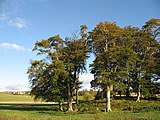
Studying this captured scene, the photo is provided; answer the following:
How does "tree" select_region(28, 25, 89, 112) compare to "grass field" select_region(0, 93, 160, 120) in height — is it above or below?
above

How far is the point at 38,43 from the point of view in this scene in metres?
48.1

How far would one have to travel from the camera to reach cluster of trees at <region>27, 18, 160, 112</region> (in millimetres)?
43125

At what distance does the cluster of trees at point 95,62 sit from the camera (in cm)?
4312

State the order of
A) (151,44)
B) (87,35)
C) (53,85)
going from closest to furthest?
(53,85) < (87,35) < (151,44)

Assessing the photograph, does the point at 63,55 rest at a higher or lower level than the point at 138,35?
lower

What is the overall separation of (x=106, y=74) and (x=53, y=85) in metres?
9.86

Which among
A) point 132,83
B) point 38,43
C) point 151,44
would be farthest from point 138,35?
point 38,43

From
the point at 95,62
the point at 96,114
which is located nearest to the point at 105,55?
the point at 95,62

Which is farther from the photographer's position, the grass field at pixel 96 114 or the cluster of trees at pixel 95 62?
the cluster of trees at pixel 95 62

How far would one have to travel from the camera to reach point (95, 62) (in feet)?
144

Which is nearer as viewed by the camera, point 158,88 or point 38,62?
point 38,62

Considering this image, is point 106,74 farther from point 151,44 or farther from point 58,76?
point 151,44

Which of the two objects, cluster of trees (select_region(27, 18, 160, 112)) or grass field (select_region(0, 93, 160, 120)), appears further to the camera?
cluster of trees (select_region(27, 18, 160, 112))

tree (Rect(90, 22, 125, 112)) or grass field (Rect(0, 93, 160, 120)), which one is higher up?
tree (Rect(90, 22, 125, 112))
